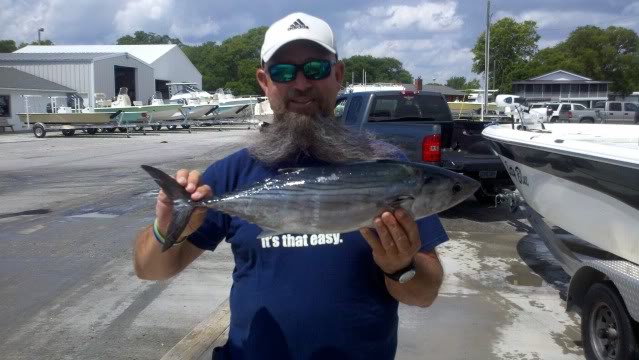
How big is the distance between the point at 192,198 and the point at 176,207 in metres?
0.05

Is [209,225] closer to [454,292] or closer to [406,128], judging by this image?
[454,292]

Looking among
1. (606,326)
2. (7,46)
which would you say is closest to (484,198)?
(606,326)

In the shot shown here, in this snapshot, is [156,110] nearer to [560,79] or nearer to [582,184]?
[582,184]

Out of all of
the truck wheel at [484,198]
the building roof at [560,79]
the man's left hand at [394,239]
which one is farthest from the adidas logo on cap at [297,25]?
the building roof at [560,79]

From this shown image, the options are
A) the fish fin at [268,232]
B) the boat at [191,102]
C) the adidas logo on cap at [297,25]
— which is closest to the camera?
the fish fin at [268,232]

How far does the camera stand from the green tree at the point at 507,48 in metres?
79.1

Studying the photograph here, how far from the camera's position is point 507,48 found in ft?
266

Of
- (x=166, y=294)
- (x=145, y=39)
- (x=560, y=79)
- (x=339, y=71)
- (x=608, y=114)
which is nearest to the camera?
(x=339, y=71)

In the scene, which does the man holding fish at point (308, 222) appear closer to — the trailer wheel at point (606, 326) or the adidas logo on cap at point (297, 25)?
the adidas logo on cap at point (297, 25)

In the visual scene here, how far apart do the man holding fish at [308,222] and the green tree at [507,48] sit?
259 feet

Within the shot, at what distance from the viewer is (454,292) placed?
20.9ft

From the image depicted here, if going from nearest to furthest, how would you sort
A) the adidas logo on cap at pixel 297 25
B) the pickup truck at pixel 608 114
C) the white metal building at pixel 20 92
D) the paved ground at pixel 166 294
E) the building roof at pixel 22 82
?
the adidas logo on cap at pixel 297 25, the paved ground at pixel 166 294, the pickup truck at pixel 608 114, the white metal building at pixel 20 92, the building roof at pixel 22 82

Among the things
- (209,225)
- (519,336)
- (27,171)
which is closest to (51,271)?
(519,336)

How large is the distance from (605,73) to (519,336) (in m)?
85.8
